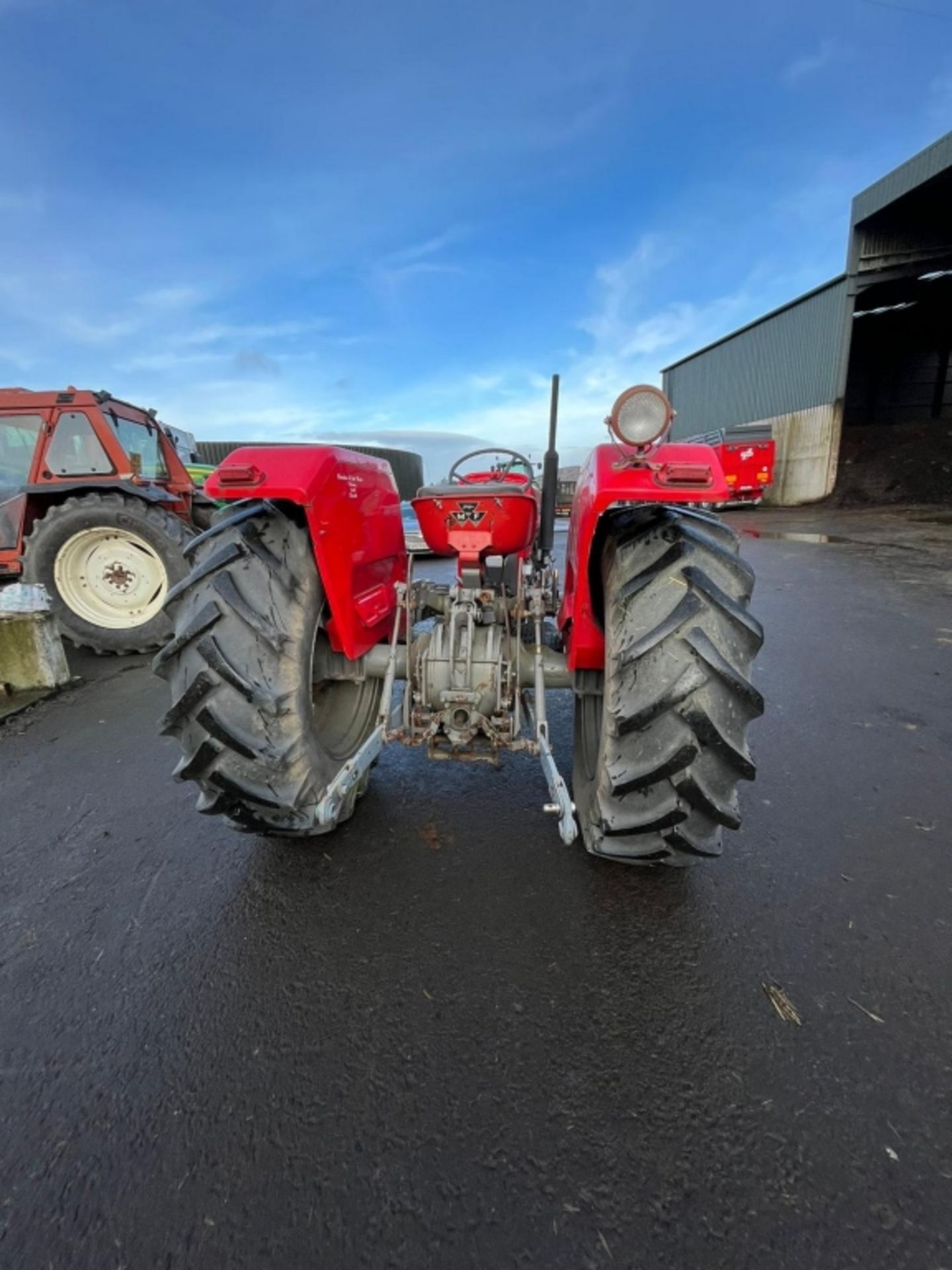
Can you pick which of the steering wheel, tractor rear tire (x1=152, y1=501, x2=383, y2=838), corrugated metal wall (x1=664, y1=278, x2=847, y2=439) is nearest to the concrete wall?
corrugated metal wall (x1=664, y1=278, x2=847, y2=439)

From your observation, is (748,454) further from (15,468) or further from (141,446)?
(15,468)

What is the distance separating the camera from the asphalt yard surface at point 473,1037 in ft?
3.72

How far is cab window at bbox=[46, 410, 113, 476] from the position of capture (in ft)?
17.5

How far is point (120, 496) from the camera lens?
4961mm

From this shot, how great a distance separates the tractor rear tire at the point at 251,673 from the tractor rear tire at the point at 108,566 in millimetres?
3466

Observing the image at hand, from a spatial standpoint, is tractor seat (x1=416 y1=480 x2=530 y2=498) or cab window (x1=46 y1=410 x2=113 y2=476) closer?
tractor seat (x1=416 y1=480 x2=530 y2=498)

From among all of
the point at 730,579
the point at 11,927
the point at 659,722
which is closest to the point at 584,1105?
the point at 659,722

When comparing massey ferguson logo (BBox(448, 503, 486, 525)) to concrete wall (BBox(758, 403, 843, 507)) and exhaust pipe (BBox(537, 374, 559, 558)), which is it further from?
concrete wall (BBox(758, 403, 843, 507))

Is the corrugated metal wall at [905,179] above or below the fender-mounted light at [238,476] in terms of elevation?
above

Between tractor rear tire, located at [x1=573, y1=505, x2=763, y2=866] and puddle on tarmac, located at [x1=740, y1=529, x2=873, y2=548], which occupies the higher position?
tractor rear tire, located at [x1=573, y1=505, x2=763, y2=866]

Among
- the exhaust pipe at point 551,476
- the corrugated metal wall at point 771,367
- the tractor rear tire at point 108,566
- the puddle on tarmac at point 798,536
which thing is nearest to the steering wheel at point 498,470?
the exhaust pipe at point 551,476

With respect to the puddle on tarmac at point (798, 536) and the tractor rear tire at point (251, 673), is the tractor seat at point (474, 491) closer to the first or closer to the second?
the tractor rear tire at point (251, 673)

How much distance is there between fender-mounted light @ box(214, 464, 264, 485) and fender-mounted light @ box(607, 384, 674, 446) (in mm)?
1107

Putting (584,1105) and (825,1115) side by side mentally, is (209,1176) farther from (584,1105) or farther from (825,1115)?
(825,1115)
